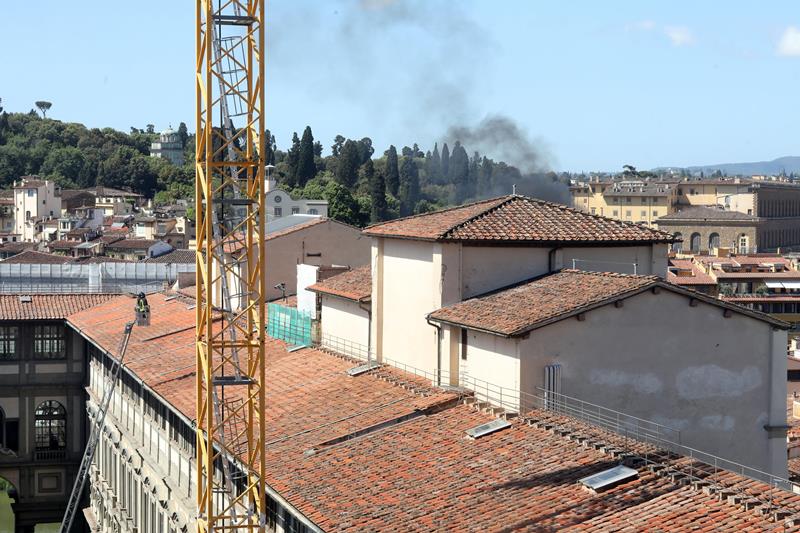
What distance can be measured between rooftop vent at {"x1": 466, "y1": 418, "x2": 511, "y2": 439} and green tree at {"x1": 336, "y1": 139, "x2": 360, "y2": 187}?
117 metres

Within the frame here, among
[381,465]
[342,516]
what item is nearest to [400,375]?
[381,465]

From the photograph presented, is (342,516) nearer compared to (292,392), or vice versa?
(342,516)

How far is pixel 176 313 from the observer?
4519cm

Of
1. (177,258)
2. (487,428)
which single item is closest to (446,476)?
(487,428)

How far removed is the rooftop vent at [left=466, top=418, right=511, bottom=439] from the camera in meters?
21.1

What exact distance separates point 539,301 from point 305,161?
114221 mm

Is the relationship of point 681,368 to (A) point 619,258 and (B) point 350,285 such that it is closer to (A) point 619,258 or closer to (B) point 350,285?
(A) point 619,258

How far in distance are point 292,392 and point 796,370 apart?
2940 cm

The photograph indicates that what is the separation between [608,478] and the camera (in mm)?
17797

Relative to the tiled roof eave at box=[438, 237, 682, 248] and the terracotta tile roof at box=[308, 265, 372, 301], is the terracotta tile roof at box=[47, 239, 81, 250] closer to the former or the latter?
the terracotta tile roof at box=[308, 265, 372, 301]

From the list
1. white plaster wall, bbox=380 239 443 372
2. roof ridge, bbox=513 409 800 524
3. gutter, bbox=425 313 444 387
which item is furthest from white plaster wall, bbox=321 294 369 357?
roof ridge, bbox=513 409 800 524

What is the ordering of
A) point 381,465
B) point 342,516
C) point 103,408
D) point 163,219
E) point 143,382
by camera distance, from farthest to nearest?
1. point 163,219
2. point 103,408
3. point 143,382
4. point 381,465
5. point 342,516

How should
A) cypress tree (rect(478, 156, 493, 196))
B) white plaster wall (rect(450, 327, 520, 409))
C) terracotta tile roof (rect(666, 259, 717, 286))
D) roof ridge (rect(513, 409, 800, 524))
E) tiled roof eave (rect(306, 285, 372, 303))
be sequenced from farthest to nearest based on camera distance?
cypress tree (rect(478, 156, 493, 196)) → terracotta tile roof (rect(666, 259, 717, 286)) → tiled roof eave (rect(306, 285, 372, 303)) → white plaster wall (rect(450, 327, 520, 409)) → roof ridge (rect(513, 409, 800, 524))

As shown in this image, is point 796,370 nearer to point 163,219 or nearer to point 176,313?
point 176,313
